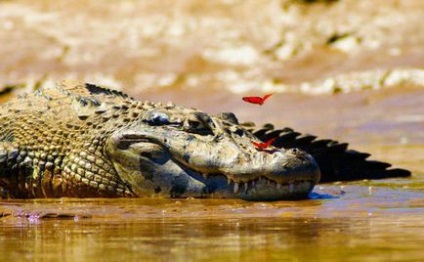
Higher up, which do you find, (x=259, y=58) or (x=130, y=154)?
(x=259, y=58)

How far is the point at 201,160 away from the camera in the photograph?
7.09m

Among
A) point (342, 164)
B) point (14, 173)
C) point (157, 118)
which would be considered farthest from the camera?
point (342, 164)

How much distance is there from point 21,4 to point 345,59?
5639 mm

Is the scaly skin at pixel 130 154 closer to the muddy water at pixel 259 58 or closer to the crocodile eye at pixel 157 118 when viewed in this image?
the crocodile eye at pixel 157 118

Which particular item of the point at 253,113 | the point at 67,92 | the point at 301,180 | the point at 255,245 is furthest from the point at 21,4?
the point at 255,245

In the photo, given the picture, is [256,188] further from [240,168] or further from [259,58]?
[259,58]

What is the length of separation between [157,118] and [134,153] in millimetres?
272

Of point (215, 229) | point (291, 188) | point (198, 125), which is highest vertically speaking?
point (198, 125)

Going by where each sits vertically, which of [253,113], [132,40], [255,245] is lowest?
[255,245]

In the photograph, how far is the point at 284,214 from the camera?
642cm

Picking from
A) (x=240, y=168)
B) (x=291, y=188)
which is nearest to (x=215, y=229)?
(x=240, y=168)

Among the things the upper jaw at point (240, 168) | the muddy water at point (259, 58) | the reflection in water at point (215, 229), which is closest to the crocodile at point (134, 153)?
the upper jaw at point (240, 168)

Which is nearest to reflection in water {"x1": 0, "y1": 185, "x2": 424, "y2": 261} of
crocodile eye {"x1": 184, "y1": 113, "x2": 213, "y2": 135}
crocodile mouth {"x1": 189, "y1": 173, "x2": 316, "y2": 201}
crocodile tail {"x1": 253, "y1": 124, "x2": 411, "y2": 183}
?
crocodile mouth {"x1": 189, "y1": 173, "x2": 316, "y2": 201}

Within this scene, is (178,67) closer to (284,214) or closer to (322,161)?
(322,161)
